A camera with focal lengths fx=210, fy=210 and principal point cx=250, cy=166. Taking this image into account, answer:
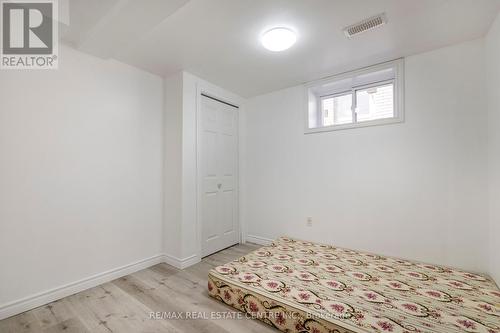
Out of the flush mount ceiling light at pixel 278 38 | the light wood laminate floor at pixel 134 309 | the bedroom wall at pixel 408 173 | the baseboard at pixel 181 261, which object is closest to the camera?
the light wood laminate floor at pixel 134 309

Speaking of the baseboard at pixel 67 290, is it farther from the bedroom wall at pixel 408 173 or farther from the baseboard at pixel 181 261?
the bedroom wall at pixel 408 173

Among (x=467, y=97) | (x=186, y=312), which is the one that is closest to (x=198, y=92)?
(x=186, y=312)

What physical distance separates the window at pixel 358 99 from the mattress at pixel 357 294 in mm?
1624

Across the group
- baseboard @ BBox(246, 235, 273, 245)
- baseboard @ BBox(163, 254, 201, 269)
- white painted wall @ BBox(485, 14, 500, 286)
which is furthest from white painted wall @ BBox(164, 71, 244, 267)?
white painted wall @ BBox(485, 14, 500, 286)

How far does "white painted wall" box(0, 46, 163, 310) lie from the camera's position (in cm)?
172

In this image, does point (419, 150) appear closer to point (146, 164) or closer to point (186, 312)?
point (186, 312)

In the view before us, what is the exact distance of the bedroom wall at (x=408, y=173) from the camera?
2057 mm

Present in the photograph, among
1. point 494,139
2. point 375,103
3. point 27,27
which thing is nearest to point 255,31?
point 375,103

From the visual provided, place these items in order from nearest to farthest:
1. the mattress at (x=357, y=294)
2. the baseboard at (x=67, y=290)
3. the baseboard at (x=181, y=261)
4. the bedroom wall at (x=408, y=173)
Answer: the mattress at (x=357, y=294) < the baseboard at (x=67, y=290) < the bedroom wall at (x=408, y=173) < the baseboard at (x=181, y=261)

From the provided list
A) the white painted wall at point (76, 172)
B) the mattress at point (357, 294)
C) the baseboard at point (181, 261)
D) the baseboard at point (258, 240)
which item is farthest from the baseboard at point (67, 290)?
the baseboard at point (258, 240)

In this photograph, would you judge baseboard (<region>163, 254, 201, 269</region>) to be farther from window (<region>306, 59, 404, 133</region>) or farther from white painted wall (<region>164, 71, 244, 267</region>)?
window (<region>306, 59, 404, 133</region>)

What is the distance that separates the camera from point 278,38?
6.30 feet

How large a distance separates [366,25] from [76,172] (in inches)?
118

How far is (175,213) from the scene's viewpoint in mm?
2666
